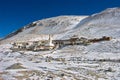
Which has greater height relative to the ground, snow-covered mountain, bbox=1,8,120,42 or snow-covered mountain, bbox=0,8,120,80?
snow-covered mountain, bbox=1,8,120,42

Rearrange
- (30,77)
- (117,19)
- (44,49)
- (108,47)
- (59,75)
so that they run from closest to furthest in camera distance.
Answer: (30,77) → (59,75) → (108,47) → (44,49) → (117,19)

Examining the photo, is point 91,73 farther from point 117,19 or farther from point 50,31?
point 50,31

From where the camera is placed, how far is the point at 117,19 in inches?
3578

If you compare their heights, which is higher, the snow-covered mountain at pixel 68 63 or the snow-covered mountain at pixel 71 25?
the snow-covered mountain at pixel 71 25

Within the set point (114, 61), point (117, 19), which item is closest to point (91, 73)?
point (114, 61)

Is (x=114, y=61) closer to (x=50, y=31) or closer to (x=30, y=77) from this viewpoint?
(x=30, y=77)

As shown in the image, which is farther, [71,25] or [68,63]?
[71,25]

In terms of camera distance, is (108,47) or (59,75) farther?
(108,47)

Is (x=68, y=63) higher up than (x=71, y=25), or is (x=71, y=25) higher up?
(x=71, y=25)

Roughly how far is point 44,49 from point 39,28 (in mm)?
60165

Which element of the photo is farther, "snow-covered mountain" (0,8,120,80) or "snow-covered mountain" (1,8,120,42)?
"snow-covered mountain" (1,8,120,42)

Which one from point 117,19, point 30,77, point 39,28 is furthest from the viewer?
point 39,28

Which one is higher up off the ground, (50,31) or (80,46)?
(50,31)

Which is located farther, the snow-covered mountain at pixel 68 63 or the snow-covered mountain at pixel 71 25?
the snow-covered mountain at pixel 71 25
